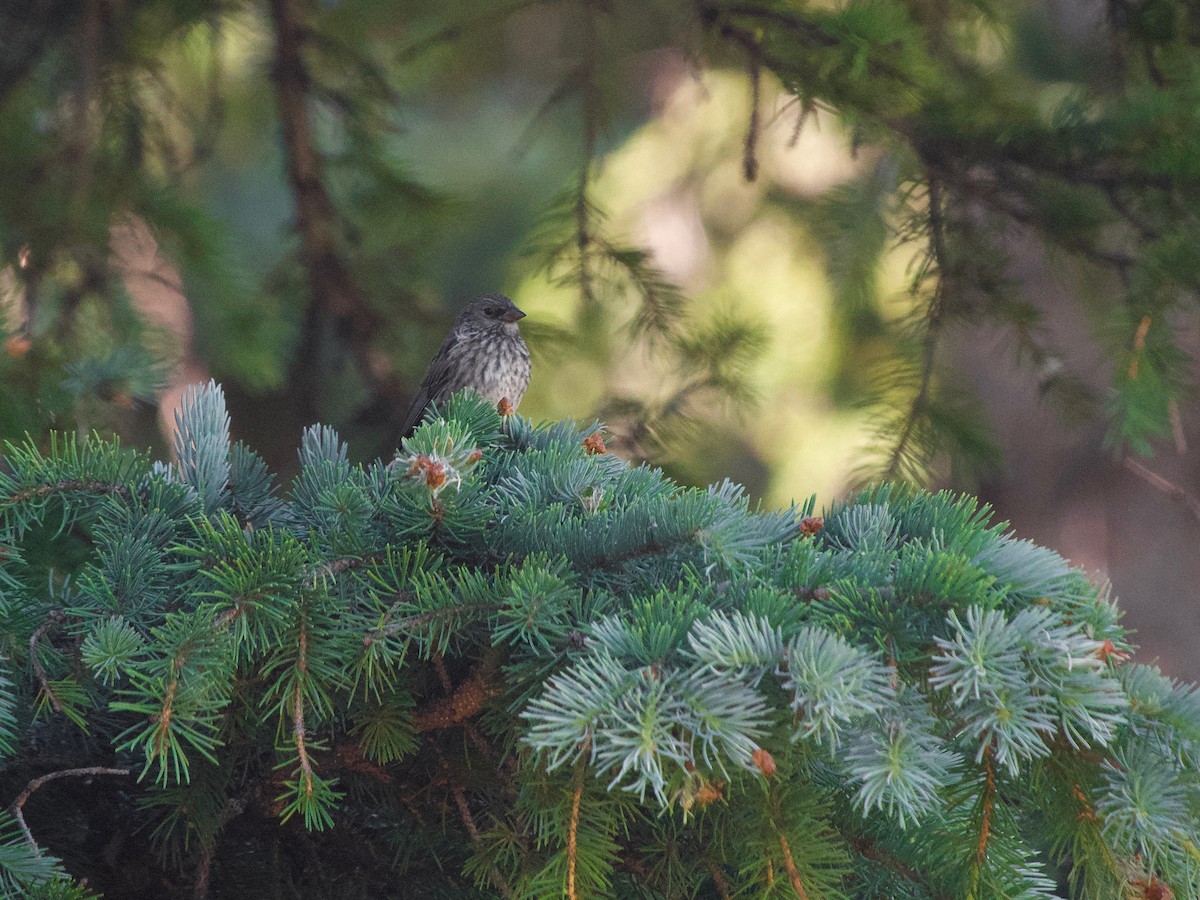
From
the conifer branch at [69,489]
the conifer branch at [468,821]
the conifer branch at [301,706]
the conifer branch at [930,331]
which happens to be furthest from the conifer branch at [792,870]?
the conifer branch at [930,331]

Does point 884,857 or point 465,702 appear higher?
point 465,702

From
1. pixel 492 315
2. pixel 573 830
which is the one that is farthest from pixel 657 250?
pixel 573 830

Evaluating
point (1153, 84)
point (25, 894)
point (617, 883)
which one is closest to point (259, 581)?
point (25, 894)

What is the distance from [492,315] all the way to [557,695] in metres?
2.44

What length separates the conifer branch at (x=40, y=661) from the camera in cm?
90

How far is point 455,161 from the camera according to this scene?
28.7 ft

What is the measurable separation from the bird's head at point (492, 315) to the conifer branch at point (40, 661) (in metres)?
2.13

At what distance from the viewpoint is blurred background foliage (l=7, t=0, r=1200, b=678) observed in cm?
193

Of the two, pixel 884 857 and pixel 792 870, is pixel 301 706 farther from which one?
pixel 884 857

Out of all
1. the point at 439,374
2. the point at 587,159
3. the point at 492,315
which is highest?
the point at 587,159

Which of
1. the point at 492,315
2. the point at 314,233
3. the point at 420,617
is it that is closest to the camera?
the point at 420,617

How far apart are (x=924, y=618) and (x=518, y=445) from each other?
67cm

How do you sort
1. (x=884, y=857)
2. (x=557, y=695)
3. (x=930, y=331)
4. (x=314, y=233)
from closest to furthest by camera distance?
(x=557, y=695) < (x=884, y=857) < (x=930, y=331) < (x=314, y=233)

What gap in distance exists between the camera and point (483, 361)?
302cm
